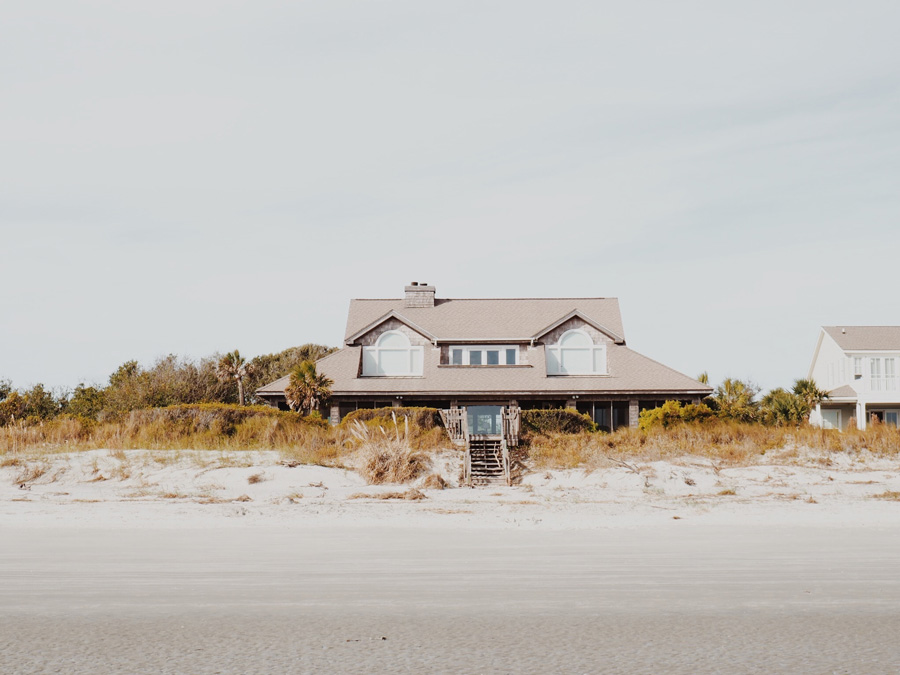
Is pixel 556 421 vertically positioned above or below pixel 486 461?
above

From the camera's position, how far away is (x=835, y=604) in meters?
6.59

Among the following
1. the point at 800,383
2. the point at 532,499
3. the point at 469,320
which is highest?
the point at 469,320

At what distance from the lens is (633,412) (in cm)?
3662

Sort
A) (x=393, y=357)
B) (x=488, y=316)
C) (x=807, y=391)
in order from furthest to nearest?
(x=807, y=391), (x=488, y=316), (x=393, y=357)

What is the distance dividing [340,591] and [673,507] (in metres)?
11.0

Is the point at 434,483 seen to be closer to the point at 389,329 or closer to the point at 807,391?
the point at 389,329

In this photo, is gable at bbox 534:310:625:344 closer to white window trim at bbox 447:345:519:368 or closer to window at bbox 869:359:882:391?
white window trim at bbox 447:345:519:368

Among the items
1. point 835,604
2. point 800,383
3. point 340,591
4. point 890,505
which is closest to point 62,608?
point 340,591

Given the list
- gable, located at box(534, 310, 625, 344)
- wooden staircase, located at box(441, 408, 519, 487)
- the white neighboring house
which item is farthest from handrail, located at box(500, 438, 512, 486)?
the white neighboring house

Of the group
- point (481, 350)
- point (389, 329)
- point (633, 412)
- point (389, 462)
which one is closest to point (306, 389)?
point (389, 329)

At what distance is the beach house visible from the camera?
36656mm

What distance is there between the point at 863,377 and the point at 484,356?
72.0ft

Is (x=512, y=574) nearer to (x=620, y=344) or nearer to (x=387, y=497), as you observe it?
(x=387, y=497)

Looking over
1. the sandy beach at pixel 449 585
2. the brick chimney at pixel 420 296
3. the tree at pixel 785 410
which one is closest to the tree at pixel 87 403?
the brick chimney at pixel 420 296
